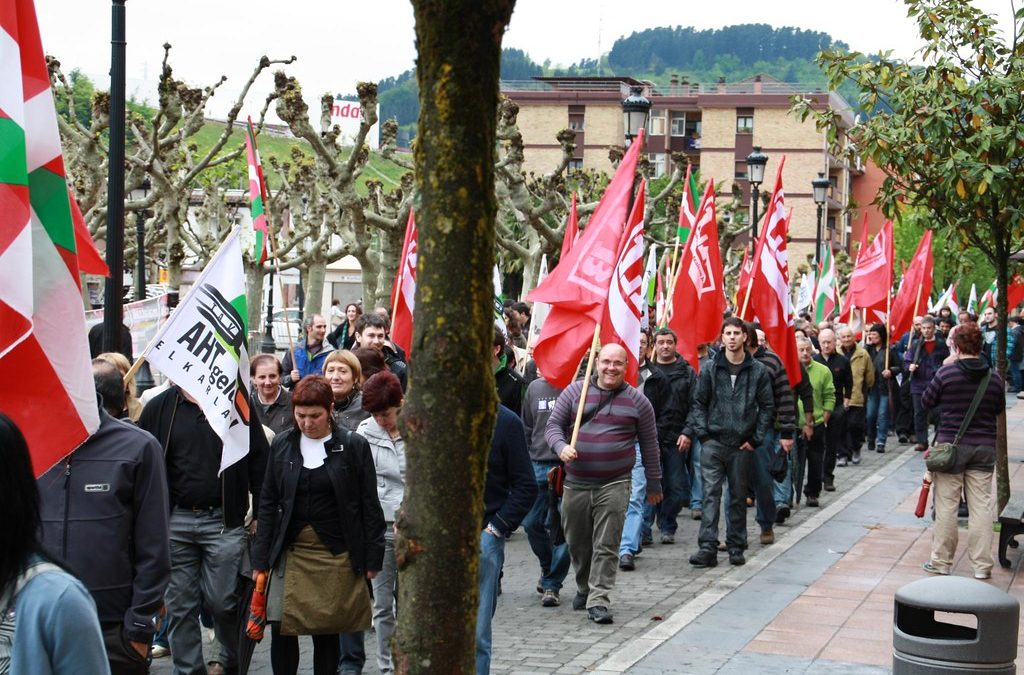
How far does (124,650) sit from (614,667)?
3312 millimetres

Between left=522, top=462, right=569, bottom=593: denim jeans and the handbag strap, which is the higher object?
the handbag strap

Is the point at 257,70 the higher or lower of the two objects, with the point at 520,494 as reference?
higher

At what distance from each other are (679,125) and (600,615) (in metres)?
86.3

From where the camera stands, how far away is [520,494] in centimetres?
764

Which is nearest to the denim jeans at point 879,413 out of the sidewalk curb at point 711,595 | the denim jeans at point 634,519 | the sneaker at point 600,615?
the sidewalk curb at point 711,595

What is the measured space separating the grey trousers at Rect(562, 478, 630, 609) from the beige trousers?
2902 millimetres

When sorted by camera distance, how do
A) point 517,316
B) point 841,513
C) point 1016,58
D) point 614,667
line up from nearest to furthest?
point 614,667 → point 1016,58 → point 841,513 → point 517,316

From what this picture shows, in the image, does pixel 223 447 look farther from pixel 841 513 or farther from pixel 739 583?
pixel 841 513

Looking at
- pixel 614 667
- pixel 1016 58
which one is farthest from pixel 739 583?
pixel 1016 58

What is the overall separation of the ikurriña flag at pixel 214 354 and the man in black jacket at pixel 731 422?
5.23 metres

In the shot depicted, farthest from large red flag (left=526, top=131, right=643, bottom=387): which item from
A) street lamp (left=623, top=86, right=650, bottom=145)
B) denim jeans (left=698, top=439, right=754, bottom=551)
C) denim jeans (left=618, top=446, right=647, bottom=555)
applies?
street lamp (left=623, top=86, right=650, bottom=145)

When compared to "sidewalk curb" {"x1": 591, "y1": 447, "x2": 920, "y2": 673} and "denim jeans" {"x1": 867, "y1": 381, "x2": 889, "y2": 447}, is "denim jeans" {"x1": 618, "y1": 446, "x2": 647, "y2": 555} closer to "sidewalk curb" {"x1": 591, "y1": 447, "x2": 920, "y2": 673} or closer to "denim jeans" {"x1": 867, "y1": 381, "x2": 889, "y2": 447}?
"sidewalk curb" {"x1": 591, "y1": 447, "x2": 920, "y2": 673}

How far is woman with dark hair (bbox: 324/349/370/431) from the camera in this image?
8750 millimetres

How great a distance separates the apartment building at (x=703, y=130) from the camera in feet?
295
